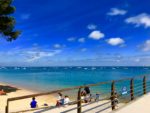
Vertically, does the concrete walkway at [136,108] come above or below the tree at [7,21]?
below

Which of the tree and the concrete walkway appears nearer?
the concrete walkway

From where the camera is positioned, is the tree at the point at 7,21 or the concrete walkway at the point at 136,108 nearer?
the concrete walkway at the point at 136,108

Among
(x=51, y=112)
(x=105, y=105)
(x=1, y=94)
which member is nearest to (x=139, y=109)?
(x=105, y=105)

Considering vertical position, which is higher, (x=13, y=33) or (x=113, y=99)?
(x=13, y=33)

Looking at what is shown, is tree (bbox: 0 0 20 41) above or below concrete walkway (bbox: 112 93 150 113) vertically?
above

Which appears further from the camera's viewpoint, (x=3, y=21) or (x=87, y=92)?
(x=3, y=21)

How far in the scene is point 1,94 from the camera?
3328 cm

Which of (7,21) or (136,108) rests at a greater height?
(7,21)

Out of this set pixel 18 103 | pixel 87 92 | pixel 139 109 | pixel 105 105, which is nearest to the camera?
pixel 139 109

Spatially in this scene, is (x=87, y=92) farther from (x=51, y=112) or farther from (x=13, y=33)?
(x=13, y=33)

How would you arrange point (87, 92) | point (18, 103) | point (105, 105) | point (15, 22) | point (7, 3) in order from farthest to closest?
point (15, 22)
point (7, 3)
point (18, 103)
point (87, 92)
point (105, 105)

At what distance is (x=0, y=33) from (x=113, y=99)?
2170 cm

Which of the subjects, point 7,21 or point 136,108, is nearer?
point 136,108

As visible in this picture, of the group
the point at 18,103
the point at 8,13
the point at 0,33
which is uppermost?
the point at 8,13
